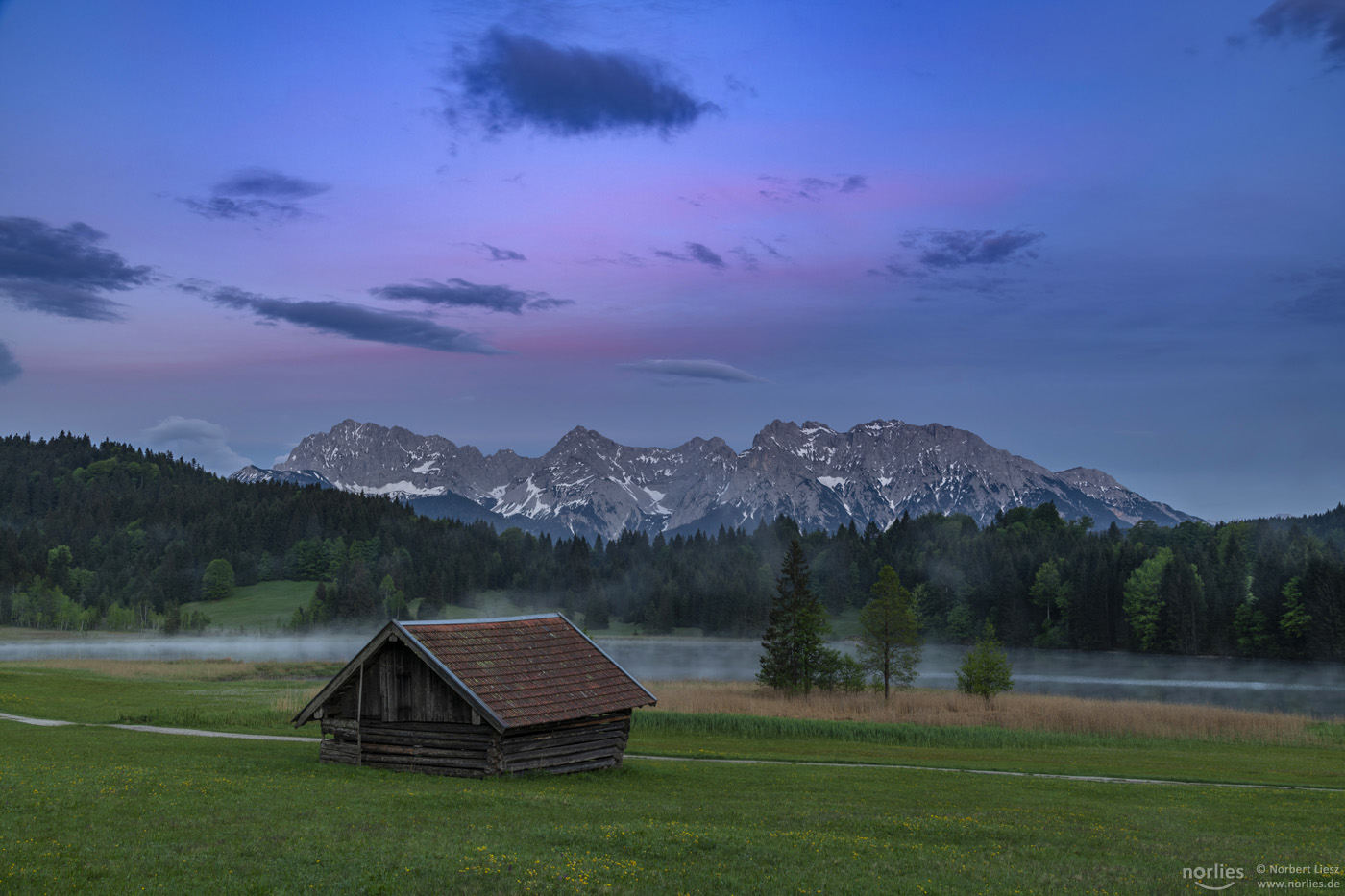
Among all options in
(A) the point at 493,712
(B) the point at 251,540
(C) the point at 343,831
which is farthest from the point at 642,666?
(B) the point at 251,540

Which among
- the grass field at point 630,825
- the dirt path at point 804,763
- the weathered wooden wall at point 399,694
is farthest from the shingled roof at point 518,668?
the dirt path at point 804,763

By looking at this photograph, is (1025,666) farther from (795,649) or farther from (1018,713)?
(1018,713)

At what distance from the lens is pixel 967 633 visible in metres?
147

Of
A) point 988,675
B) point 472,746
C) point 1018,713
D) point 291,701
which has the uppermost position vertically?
point 472,746

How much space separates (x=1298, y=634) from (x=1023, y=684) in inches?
1937

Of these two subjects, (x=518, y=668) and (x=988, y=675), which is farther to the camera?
(x=988, y=675)

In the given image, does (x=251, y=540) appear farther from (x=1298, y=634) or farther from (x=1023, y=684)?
(x=1298, y=634)

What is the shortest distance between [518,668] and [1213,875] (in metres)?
19.9

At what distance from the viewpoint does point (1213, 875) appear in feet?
51.9

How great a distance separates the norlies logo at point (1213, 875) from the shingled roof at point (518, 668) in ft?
57.0

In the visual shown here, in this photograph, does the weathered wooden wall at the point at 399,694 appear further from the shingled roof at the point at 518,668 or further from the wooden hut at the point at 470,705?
the shingled roof at the point at 518,668

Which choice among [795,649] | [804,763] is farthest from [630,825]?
[795,649]

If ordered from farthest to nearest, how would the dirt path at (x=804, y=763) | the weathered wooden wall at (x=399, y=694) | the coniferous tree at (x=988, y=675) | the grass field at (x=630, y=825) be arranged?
the coniferous tree at (x=988, y=675) < the dirt path at (x=804, y=763) < the weathered wooden wall at (x=399, y=694) < the grass field at (x=630, y=825)

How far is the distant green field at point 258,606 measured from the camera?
15712cm
